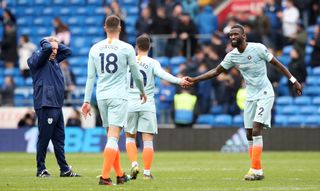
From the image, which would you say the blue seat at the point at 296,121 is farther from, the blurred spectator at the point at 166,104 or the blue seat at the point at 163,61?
the blue seat at the point at 163,61

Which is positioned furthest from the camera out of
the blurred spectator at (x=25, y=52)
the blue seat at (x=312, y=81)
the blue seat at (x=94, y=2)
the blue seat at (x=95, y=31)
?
the blue seat at (x=94, y=2)

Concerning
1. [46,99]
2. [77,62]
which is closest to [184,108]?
[77,62]

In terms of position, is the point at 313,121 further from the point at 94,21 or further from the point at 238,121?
the point at 94,21

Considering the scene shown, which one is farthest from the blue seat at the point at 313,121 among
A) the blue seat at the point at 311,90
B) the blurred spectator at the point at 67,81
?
the blurred spectator at the point at 67,81

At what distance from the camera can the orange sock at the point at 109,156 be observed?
1328 centimetres

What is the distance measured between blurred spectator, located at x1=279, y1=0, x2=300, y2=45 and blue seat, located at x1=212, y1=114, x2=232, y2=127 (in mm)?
3805

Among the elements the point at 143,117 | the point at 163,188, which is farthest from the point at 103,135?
the point at 163,188

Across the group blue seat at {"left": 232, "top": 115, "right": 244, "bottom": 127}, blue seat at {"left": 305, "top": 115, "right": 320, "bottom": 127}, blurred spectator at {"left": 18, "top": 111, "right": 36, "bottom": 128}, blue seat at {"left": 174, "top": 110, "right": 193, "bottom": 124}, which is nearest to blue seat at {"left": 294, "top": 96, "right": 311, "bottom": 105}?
blue seat at {"left": 305, "top": 115, "right": 320, "bottom": 127}

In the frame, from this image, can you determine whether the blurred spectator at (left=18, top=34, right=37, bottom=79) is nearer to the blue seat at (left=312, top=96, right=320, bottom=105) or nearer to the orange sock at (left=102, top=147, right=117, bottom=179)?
the blue seat at (left=312, top=96, right=320, bottom=105)

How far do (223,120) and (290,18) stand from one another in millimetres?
4370

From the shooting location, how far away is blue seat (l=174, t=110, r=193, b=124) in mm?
28344

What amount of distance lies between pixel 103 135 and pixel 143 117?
1237cm

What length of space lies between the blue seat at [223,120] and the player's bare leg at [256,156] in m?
13.4

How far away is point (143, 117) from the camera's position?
51.5ft
